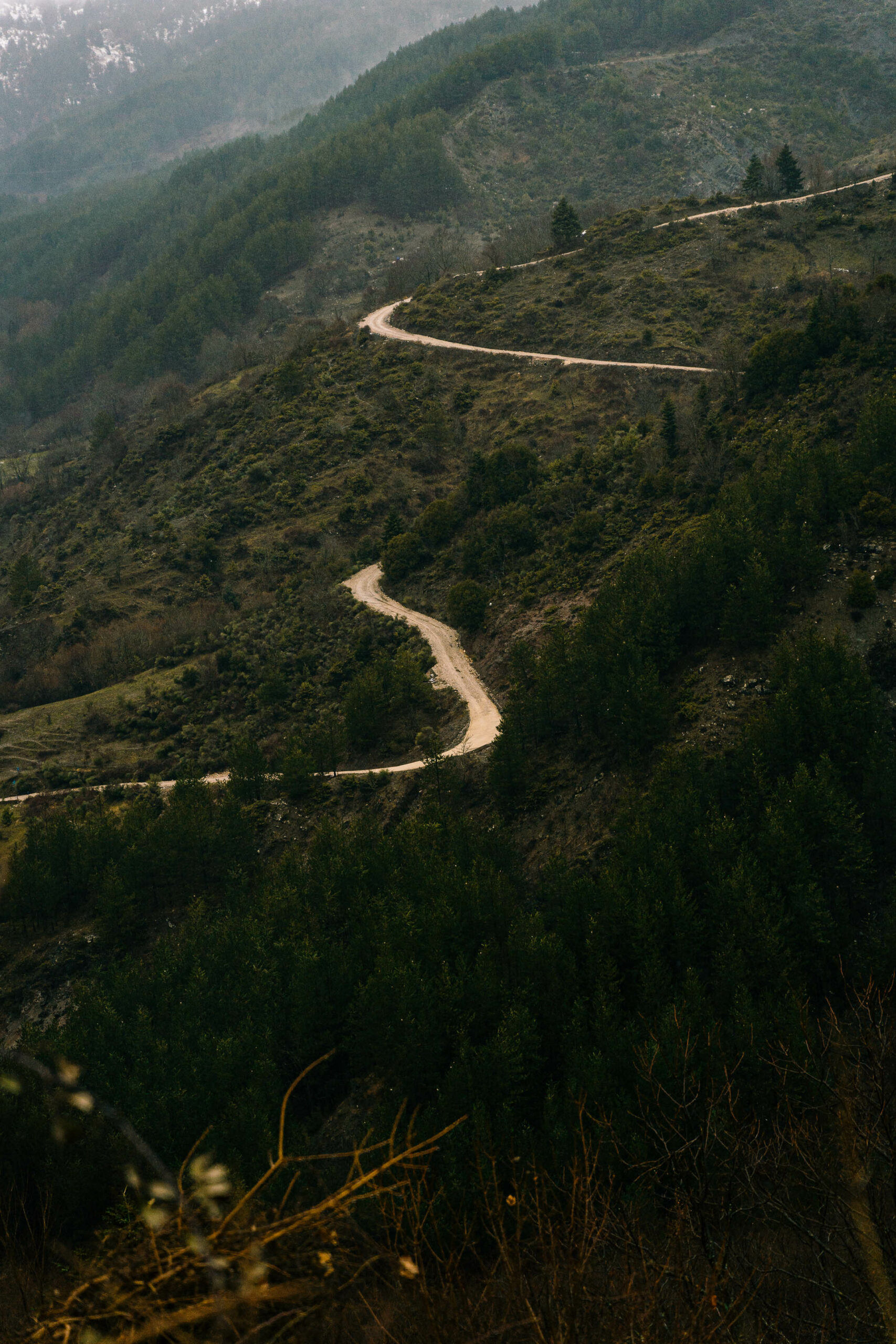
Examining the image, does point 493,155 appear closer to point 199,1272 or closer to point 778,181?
point 778,181

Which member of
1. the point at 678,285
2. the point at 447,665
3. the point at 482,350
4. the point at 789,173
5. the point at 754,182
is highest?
the point at 754,182

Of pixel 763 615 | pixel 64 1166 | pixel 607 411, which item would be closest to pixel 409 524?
pixel 607 411

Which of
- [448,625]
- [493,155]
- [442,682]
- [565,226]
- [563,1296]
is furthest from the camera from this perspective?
[493,155]

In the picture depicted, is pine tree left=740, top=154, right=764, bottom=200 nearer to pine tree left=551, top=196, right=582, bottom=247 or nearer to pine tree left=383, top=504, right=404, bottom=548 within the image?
pine tree left=551, top=196, right=582, bottom=247

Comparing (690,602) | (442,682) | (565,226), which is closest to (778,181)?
(565,226)

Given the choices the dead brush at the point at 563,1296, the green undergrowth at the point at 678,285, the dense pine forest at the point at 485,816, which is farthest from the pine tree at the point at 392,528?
the dead brush at the point at 563,1296

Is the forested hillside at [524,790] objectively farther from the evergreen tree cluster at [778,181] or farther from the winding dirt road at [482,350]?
the evergreen tree cluster at [778,181]

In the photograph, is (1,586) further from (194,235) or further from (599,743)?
(194,235)
